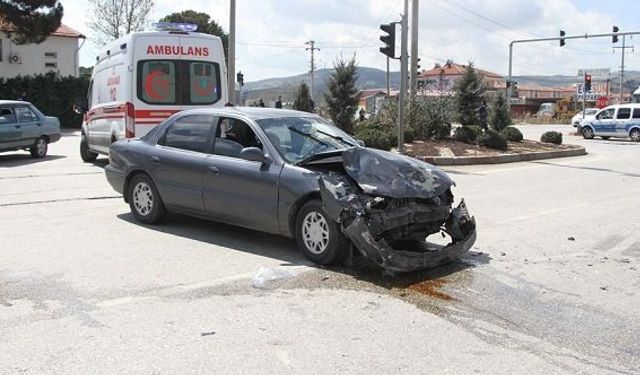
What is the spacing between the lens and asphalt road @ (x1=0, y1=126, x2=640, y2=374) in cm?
424

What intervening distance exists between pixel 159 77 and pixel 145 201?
533 cm

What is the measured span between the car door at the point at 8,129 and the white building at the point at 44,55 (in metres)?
31.1

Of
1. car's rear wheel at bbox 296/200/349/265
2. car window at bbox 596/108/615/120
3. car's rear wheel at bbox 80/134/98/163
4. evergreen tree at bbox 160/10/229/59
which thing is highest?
evergreen tree at bbox 160/10/229/59

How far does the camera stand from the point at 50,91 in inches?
1458

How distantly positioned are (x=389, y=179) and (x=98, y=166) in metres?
11.2

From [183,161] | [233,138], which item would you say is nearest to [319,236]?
[233,138]

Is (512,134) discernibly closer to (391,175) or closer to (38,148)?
(38,148)

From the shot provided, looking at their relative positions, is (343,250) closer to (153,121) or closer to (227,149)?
(227,149)

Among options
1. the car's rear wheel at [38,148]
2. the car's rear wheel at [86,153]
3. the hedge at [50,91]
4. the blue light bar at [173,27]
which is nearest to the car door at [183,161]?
the blue light bar at [173,27]

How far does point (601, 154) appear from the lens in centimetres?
2397

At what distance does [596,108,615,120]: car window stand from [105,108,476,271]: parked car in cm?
2991

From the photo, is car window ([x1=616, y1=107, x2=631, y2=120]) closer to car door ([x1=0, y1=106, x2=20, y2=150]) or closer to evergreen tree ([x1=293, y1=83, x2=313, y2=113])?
evergreen tree ([x1=293, y1=83, x2=313, y2=113])

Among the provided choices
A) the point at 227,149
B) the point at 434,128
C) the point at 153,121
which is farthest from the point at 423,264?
the point at 434,128

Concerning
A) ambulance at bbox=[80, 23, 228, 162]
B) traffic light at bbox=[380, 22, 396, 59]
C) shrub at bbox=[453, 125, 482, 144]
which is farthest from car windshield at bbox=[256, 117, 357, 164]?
shrub at bbox=[453, 125, 482, 144]
